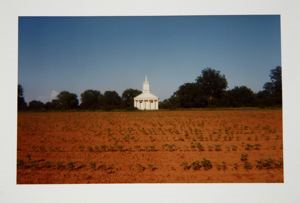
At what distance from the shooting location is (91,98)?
19.4ft

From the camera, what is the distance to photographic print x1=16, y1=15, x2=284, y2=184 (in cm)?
581

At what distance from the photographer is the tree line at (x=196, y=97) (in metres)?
5.83

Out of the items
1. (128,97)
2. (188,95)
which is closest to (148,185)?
(128,97)

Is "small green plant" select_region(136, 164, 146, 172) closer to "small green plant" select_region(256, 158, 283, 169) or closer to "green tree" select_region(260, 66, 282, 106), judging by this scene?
"small green plant" select_region(256, 158, 283, 169)

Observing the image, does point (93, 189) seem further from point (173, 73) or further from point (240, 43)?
point (240, 43)

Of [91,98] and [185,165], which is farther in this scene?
[91,98]

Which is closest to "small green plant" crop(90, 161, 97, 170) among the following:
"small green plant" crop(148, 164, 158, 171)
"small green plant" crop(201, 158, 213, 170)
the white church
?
"small green plant" crop(148, 164, 158, 171)

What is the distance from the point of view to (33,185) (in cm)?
577

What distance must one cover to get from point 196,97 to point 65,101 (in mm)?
1898

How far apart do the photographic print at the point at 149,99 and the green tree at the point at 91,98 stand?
0.05 feet

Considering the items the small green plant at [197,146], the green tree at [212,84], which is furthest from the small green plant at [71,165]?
the green tree at [212,84]

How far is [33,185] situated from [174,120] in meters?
2.20

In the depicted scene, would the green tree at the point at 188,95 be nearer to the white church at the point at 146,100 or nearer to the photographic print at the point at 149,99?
the photographic print at the point at 149,99

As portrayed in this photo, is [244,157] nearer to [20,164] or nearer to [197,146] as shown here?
[197,146]
